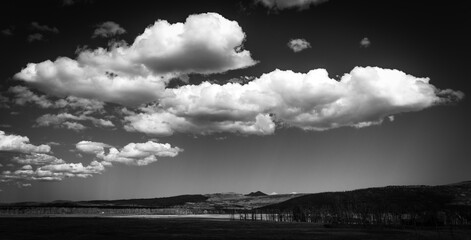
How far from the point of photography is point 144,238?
11644cm

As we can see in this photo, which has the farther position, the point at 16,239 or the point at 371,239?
the point at 371,239

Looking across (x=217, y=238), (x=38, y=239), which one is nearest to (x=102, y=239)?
(x=38, y=239)

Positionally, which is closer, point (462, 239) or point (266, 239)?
point (266, 239)

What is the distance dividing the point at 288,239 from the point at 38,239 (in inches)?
2711

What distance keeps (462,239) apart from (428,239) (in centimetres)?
1055

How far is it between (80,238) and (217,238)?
38.5 metres

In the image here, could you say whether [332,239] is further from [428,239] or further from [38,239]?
[38,239]

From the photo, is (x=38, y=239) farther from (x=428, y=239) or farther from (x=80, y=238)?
(x=428, y=239)

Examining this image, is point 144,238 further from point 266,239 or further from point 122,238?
point 266,239

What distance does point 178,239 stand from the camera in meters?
114

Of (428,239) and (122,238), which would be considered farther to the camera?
(428,239)

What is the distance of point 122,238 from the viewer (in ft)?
385

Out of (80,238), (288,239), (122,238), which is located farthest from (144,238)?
(288,239)

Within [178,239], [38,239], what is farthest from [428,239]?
[38,239]
